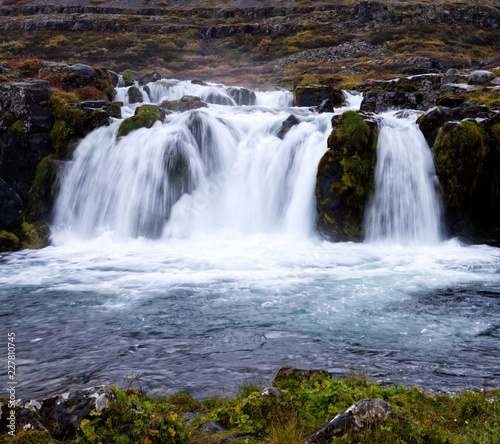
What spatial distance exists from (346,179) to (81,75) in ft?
55.3

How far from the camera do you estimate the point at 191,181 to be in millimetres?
16047

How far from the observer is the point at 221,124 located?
17469mm

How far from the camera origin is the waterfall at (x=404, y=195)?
1354cm

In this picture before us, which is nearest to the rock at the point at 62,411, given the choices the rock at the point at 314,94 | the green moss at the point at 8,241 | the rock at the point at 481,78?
the green moss at the point at 8,241

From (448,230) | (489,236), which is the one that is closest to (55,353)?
(448,230)

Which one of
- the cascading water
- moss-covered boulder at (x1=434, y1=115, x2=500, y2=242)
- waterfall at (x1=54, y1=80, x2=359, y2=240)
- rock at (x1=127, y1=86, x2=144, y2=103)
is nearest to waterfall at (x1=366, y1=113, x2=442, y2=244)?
the cascading water

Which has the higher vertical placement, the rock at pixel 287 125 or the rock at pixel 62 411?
the rock at pixel 287 125

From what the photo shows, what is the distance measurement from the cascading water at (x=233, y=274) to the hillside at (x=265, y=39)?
22159 mm

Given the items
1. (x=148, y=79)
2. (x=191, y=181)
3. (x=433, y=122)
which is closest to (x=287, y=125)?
(x=191, y=181)

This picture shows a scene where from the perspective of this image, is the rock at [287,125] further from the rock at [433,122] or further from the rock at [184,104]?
the rock at [184,104]

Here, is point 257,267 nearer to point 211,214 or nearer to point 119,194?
point 211,214

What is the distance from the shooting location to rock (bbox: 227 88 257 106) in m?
27.3

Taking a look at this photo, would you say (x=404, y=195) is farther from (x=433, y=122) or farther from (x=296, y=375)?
(x=296, y=375)

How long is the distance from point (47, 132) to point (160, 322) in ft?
40.6
